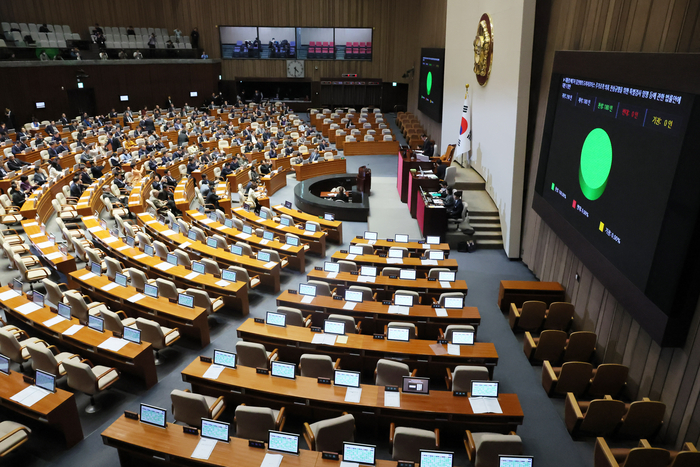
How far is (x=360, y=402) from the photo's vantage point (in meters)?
5.66

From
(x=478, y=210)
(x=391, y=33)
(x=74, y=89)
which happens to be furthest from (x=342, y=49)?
(x=478, y=210)

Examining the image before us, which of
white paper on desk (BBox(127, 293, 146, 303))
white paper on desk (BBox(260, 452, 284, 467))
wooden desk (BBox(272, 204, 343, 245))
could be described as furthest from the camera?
wooden desk (BBox(272, 204, 343, 245))

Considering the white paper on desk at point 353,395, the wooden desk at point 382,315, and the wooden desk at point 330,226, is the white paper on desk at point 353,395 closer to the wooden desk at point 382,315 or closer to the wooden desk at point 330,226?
the wooden desk at point 382,315

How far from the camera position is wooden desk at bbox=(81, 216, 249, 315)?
8.75 meters

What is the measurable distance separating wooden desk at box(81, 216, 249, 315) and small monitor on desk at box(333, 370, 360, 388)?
3323mm

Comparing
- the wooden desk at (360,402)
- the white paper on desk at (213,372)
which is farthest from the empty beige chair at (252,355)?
the white paper on desk at (213,372)

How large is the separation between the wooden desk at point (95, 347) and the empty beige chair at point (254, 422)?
199 cm

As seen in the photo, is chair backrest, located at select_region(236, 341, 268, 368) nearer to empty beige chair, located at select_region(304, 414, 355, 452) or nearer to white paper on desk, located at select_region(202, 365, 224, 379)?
white paper on desk, located at select_region(202, 365, 224, 379)

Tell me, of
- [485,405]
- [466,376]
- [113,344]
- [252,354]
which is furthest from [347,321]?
[113,344]

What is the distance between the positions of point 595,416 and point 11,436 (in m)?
6.78

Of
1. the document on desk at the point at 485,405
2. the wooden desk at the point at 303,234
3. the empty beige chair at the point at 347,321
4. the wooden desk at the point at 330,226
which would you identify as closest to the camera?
the document on desk at the point at 485,405

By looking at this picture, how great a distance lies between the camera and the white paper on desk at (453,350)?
6.66 metres

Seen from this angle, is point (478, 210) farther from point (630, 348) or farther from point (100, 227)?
point (100, 227)

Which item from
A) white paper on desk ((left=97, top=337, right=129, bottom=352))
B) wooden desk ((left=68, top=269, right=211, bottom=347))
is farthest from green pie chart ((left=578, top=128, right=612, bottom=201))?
white paper on desk ((left=97, top=337, right=129, bottom=352))
